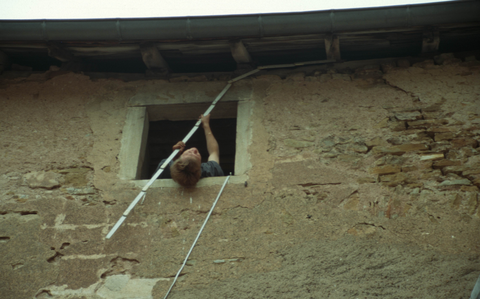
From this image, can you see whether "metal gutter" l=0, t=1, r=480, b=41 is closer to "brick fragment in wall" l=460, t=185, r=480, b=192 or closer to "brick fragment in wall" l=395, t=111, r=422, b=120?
"brick fragment in wall" l=395, t=111, r=422, b=120

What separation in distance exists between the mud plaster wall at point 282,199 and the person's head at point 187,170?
10cm

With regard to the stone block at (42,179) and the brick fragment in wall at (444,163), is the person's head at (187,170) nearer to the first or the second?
the stone block at (42,179)

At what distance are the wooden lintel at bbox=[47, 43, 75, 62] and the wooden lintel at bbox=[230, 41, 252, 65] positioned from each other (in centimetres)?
148

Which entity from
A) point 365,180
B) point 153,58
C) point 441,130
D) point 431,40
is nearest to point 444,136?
point 441,130

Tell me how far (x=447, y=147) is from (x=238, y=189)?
1.62 m

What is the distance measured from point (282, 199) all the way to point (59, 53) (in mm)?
2359

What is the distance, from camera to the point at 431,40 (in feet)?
12.8

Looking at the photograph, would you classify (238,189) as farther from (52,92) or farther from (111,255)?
(52,92)

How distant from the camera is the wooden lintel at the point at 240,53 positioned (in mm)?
3954

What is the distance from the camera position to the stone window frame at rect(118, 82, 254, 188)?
3.53m

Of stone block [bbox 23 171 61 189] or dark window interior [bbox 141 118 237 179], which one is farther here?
dark window interior [bbox 141 118 237 179]

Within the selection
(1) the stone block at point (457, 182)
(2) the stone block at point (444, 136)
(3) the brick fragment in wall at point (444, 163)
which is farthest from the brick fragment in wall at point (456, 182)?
(2) the stone block at point (444, 136)

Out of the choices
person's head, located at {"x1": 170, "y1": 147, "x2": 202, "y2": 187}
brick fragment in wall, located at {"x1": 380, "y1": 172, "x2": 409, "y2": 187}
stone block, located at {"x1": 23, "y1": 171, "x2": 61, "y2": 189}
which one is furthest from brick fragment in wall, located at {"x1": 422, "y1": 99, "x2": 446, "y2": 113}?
stone block, located at {"x1": 23, "y1": 171, "x2": 61, "y2": 189}

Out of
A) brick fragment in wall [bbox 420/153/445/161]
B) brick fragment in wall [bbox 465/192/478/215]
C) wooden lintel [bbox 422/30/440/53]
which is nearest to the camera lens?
brick fragment in wall [bbox 465/192/478/215]
